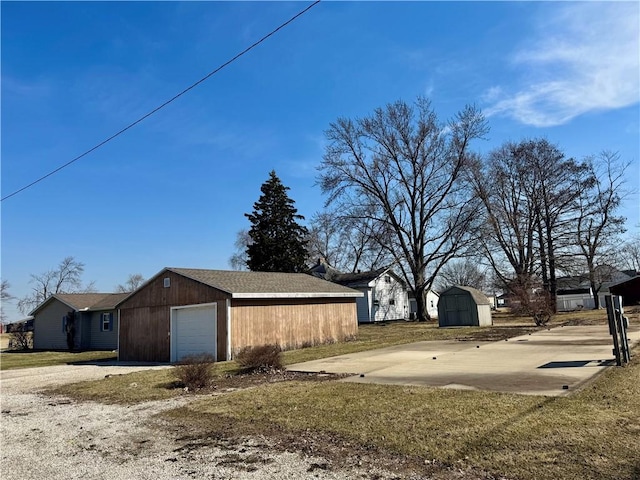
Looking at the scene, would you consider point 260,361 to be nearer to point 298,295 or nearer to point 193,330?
point 193,330

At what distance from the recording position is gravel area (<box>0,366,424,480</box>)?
437 cm

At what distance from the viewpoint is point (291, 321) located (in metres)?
18.0

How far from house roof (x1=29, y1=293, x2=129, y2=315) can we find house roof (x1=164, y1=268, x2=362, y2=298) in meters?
10.6

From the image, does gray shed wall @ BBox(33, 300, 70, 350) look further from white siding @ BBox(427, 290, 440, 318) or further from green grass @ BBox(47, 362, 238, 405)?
white siding @ BBox(427, 290, 440, 318)

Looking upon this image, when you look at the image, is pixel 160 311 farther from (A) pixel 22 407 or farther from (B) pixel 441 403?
(B) pixel 441 403

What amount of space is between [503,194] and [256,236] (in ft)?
69.1

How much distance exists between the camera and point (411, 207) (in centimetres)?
3703

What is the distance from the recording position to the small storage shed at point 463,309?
28.0m

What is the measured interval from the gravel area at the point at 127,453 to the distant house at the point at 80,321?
1985 cm

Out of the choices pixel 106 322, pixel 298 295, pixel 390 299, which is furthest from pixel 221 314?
pixel 390 299

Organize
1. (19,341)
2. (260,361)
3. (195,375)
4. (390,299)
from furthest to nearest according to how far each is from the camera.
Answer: (390,299) → (19,341) → (260,361) → (195,375)

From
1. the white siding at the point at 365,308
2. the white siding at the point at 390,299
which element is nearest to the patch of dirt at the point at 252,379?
the white siding at the point at 365,308

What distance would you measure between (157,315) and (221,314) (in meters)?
3.99

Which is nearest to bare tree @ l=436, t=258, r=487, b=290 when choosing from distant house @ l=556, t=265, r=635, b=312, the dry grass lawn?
distant house @ l=556, t=265, r=635, b=312
